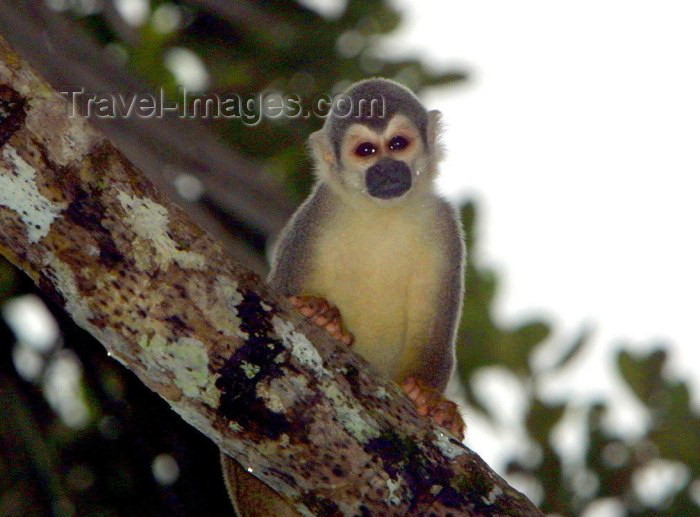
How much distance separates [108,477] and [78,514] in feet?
1.26

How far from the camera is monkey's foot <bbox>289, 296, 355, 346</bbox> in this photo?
4.12 metres

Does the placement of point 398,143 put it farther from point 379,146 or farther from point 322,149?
point 322,149

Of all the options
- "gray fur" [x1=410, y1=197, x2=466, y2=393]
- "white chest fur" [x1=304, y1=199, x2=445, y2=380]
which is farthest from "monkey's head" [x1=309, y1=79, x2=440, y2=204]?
"gray fur" [x1=410, y1=197, x2=466, y2=393]

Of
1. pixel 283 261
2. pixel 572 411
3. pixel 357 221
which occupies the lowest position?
pixel 283 261

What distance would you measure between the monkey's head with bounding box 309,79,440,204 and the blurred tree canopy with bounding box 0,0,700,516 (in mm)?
1192

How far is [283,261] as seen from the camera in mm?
4641

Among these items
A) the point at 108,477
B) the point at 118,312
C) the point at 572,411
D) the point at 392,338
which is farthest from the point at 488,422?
the point at 118,312

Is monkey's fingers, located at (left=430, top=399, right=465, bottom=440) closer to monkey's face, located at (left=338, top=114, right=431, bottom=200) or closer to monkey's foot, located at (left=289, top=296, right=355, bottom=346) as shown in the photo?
monkey's foot, located at (left=289, top=296, right=355, bottom=346)

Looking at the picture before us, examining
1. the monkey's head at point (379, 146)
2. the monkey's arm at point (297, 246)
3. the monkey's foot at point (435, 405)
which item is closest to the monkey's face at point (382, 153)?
the monkey's head at point (379, 146)

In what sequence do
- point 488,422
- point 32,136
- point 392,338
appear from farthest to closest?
point 488,422
point 392,338
point 32,136

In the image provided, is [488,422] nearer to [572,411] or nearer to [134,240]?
[572,411]

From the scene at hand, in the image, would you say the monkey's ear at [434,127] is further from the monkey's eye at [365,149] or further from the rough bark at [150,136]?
the rough bark at [150,136]

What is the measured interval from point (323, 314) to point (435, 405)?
0.57 m

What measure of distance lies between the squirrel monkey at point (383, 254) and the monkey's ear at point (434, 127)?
6.2 inches
